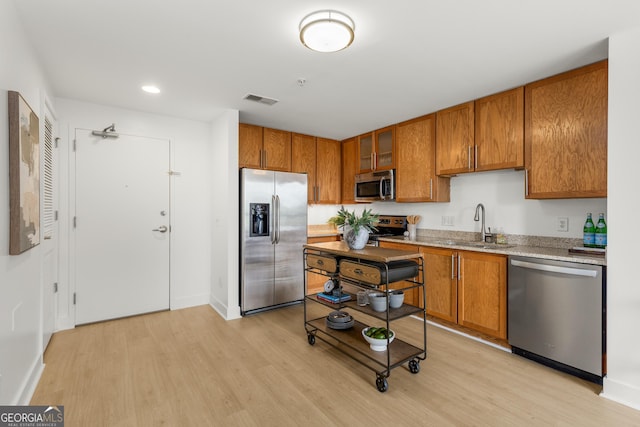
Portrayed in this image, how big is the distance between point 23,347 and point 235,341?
1492 millimetres

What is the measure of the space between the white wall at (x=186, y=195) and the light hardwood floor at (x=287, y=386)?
3.14ft

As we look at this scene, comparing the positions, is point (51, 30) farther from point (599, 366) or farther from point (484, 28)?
point (599, 366)

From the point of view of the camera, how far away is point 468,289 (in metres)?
2.98

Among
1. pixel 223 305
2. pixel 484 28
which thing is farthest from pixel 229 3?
pixel 223 305

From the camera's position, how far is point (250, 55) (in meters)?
2.31

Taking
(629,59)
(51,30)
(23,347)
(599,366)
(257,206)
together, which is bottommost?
(599,366)

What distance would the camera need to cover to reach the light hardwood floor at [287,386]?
188 cm

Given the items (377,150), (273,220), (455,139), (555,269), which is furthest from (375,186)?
(555,269)

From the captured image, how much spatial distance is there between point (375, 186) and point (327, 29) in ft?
8.65

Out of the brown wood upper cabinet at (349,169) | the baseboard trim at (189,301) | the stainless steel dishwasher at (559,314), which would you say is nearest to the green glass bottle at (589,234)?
the stainless steel dishwasher at (559,314)

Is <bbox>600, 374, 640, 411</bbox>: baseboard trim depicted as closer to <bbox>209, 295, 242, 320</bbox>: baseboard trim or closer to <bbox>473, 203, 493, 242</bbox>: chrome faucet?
<bbox>473, 203, 493, 242</bbox>: chrome faucet

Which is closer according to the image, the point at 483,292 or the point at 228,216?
the point at 483,292

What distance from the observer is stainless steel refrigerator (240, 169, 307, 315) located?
A: 3643 millimetres

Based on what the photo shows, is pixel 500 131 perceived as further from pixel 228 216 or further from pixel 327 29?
pixel 228 216
